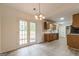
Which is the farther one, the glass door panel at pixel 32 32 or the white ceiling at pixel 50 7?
the glass door panel at pixel 32 32

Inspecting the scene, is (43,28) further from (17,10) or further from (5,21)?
(5,21)

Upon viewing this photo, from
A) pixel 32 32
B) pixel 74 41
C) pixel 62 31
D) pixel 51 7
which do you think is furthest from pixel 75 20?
pixel 62 31

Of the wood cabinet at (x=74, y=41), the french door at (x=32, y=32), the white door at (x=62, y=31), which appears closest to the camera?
the wood cabinet at (x=74, y=41)

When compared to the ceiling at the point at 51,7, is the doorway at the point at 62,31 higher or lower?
lower

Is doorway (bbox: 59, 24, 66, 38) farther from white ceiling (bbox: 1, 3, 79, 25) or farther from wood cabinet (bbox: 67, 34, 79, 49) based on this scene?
wood cabinet (bbox: 67, 34, 79, 49)

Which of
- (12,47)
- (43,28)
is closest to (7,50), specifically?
(12,47)

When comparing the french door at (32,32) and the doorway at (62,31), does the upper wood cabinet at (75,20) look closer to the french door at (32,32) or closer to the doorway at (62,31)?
the french door at (32,32)

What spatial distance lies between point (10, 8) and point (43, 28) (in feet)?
14.9

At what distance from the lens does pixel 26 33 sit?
25.0ft

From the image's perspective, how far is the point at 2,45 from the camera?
17.3 ft

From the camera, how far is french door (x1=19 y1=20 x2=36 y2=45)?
7.00m

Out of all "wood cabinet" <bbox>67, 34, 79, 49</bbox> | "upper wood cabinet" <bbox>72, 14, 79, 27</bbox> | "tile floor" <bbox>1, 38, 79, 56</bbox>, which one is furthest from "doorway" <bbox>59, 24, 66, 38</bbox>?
"tile floor" <bbox>1, 38, 79, 56</bbox>

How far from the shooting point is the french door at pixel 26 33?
700cm

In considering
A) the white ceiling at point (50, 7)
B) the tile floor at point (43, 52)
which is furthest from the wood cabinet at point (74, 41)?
the white ceiling at point (50, 7)
